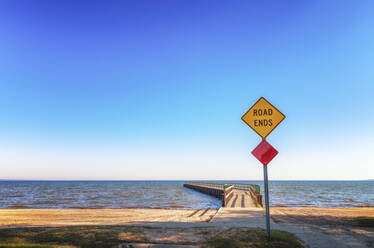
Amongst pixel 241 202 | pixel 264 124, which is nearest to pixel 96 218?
pixel 241 202

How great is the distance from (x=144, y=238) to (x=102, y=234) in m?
1.18

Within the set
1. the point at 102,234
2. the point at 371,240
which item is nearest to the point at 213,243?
the point at 102,234

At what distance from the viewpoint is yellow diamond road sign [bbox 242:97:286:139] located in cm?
587

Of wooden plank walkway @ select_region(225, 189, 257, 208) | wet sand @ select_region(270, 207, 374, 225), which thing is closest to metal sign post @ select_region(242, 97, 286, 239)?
wet sand @ select_region(270, 207, 374, 225)

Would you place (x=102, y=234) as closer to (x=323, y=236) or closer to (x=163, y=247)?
(x=163, y=247)

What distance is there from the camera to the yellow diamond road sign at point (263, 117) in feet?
19.3

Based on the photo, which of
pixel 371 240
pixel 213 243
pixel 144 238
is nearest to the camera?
pixel 213 243

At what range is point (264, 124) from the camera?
5957 millimetres

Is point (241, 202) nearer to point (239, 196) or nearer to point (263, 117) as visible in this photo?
point (239, 196)

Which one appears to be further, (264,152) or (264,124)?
(264,124)

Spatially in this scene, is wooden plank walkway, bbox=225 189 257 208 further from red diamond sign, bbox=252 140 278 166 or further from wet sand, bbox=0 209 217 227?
red diamond sign, bbox=252 140 278 166

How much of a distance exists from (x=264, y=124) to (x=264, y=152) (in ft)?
2.31

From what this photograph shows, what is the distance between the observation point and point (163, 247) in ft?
16.9

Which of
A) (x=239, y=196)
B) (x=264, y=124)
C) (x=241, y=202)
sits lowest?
(x=239, y=196)
